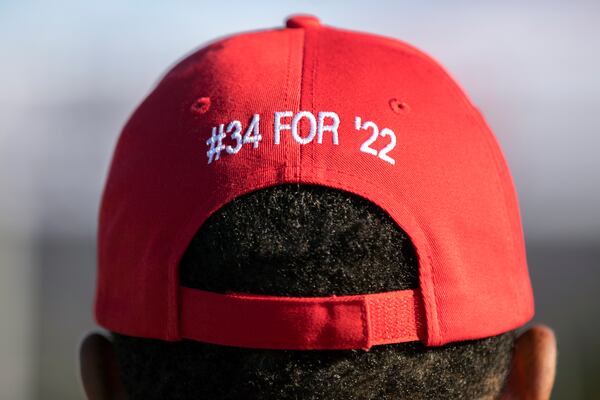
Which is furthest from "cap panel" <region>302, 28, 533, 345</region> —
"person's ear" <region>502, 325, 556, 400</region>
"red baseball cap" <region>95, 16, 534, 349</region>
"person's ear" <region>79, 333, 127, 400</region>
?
"person's ear" <region>79, 333, 127, 400</region>

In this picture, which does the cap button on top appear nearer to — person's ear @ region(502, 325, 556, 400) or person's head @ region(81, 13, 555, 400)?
person's head @ region(81, 13, 555, 400)

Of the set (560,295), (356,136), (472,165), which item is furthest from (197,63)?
(560,295)

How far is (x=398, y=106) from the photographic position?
1.41m

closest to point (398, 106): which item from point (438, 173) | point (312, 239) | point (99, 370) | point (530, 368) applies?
point (438, 173)

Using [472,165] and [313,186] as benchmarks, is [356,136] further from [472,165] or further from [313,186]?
[472,165]

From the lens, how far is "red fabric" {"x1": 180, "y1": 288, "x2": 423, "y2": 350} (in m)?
1.29

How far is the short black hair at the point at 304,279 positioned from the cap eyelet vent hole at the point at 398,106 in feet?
0.60

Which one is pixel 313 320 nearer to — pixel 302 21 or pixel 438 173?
pixel 438 173

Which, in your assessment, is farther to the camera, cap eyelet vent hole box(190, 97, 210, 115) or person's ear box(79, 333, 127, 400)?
person's ear box(79, 333, 127, 400)

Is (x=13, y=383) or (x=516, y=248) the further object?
(x=13, y=383)

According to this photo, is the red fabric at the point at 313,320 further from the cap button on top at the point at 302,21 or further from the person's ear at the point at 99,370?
A: the cap button on top at the point at 302,21

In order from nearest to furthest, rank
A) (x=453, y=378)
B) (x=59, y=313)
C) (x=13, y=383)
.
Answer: (x=453, y=378) → (x=13, y=383) → (x=59, y=313)

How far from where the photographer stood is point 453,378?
1398 millimetres

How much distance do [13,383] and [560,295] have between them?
542 cm
